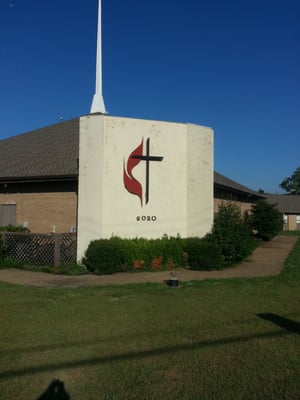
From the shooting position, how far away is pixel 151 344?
516cm

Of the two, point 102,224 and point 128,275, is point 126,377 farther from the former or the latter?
point 102,224

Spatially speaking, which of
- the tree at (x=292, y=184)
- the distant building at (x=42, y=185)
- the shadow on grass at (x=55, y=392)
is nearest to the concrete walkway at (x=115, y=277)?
the distant building at (x=42, y=185)

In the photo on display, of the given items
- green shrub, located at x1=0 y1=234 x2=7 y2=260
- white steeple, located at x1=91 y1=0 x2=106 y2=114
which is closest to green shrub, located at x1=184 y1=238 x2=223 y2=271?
green shrub, located at x1=0 y1=234 x2=7 y2=260

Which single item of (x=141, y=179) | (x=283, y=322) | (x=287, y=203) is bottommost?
(x=283, y=322)

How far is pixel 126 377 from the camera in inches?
163

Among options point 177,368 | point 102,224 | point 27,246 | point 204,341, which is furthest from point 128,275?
point 177,368

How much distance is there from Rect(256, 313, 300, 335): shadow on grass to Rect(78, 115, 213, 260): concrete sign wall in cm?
671

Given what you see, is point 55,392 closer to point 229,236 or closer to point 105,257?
point 105,257

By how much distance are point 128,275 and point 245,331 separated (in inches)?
228

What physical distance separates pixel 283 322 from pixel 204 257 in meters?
5.93

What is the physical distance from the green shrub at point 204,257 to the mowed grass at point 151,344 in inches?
138

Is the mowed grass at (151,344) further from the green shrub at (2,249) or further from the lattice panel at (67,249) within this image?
the green shrub at (2,249)

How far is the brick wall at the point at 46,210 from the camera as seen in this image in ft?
48.9

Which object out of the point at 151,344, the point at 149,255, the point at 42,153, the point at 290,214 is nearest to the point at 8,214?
the point at 42,153
